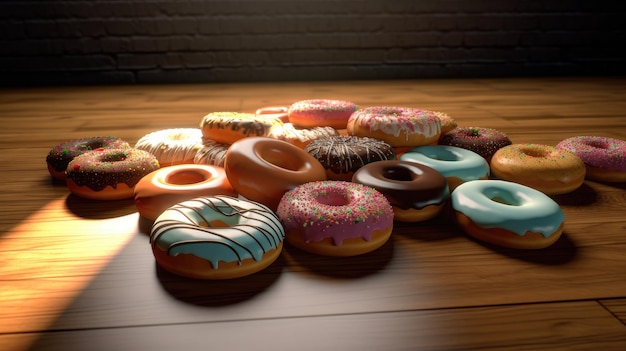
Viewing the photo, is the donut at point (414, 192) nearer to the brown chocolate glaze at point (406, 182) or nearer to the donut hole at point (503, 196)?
the brown chocolate glaze at point (406, 182)

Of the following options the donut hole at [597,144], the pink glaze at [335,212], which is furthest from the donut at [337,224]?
the donut hole at [597,144]

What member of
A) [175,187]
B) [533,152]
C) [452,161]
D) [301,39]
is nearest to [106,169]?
[175,187]

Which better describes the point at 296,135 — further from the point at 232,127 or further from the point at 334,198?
the point at 334,198

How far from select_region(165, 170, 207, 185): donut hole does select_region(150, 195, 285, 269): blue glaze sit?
11.5 inches

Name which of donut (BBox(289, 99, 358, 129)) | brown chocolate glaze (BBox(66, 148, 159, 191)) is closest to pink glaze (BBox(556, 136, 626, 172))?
donut (BBox(289, 99, 358, 129))

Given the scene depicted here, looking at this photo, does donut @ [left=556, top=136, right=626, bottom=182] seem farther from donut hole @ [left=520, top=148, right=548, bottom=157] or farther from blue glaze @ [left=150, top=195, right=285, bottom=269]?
blue glaze @ [left=150, top=195, right=285, bottom=269]

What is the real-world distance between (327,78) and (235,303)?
10.4 feet

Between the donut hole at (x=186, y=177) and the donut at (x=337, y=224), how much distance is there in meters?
0.38

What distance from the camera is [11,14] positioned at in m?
3.50

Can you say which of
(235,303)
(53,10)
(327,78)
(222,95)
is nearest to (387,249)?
(235,303)

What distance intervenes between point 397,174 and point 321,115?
574 millimetres

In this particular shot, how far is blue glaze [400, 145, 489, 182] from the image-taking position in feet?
4.87

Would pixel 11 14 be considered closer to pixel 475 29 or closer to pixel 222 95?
pixel 222 95

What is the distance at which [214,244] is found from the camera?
3.26 ft
